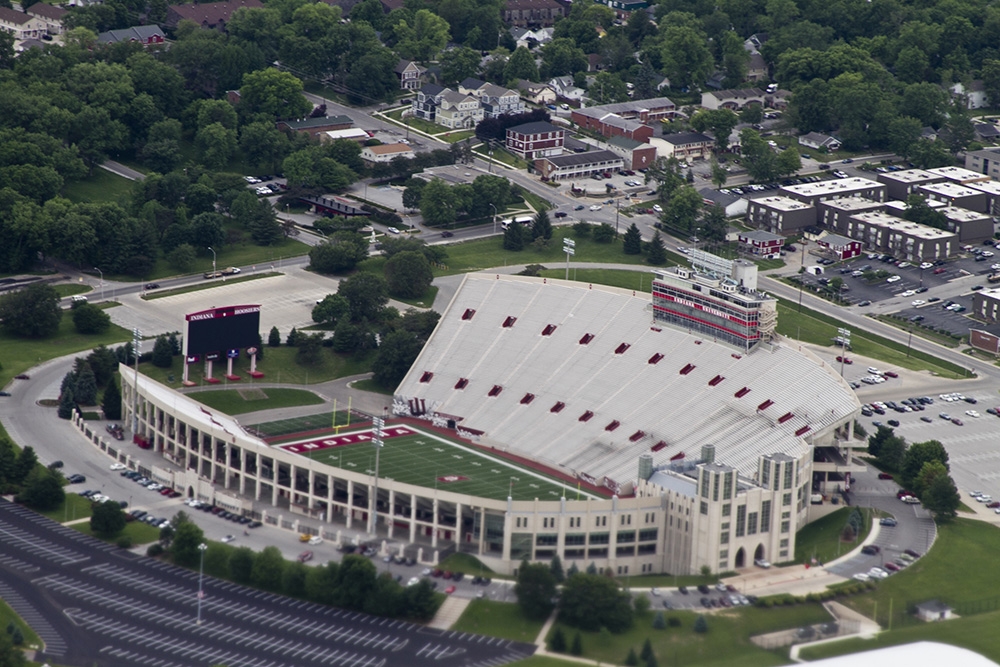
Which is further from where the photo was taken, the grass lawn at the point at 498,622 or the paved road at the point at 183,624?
the grass lawn at the point at 498,622

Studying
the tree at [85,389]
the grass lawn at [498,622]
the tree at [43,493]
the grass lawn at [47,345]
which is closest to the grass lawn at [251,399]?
the tree at [85,389]

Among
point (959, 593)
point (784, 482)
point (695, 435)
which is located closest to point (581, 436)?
point (695, 435)

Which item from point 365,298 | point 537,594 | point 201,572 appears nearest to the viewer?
point 537,594

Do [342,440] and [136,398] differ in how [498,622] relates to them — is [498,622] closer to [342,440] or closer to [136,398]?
[342,440]

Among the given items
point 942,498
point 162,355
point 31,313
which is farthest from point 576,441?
point 31,313

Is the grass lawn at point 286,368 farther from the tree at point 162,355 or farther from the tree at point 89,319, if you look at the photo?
the tree at point 89,319

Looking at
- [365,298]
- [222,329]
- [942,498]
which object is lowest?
[942,498]

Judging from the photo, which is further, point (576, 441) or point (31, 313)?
point (31, 313)
